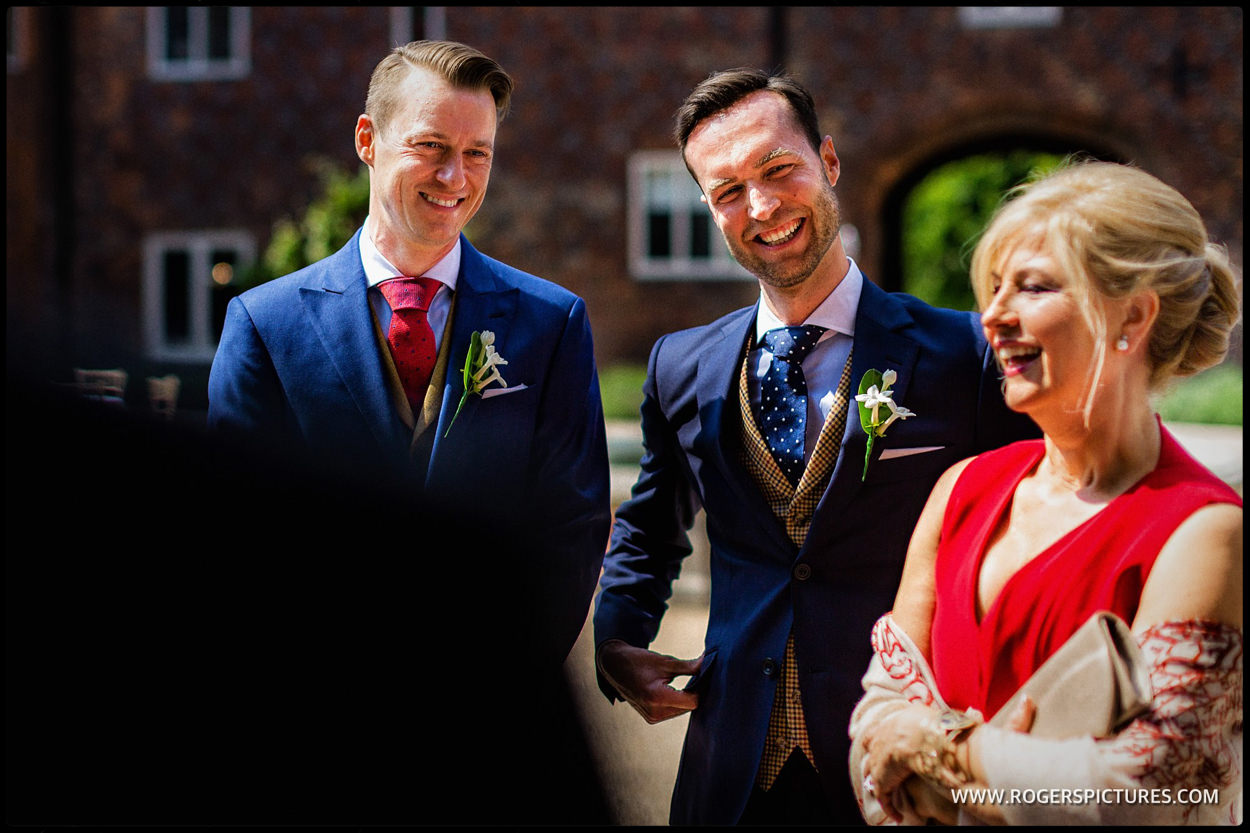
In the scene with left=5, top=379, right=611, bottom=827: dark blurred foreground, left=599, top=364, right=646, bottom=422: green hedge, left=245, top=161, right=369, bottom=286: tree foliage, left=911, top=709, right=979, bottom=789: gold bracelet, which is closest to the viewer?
left=911, top=709, right=979, bottom=789: gold bracelet

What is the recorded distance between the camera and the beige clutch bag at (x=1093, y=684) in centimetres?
146

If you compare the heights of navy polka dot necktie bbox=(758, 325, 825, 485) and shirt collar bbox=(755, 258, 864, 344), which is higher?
shirt collar bbox=(755, 258, 864, 344)

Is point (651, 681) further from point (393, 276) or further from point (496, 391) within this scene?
point (393, 276)

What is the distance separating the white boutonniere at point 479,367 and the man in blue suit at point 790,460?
431 millimetres

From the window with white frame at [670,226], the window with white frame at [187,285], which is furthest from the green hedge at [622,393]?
the window with white frame at [187,285]

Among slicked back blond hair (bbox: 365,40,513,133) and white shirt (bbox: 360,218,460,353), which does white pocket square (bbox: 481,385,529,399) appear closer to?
white shirt (bbox: 360,218,460,353)

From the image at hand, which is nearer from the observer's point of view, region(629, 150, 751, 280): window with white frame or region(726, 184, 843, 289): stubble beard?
region(726, 184, 843, 289): stubble beard

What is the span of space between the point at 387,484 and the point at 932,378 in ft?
3.52

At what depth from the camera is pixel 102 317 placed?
15.2 metres

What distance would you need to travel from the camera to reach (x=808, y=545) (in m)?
2.10

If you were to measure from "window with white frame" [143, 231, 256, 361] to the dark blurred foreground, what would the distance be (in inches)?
543

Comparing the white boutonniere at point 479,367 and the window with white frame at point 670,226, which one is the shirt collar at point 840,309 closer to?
the white boutonniere at point 479,367

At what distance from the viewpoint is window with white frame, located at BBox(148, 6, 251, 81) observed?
48.4 ft

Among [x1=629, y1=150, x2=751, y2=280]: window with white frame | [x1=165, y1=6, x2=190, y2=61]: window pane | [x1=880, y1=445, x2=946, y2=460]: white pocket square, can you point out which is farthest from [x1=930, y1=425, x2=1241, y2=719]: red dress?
[x1=165, y1=6, x2=190, y2=61]: window pane
